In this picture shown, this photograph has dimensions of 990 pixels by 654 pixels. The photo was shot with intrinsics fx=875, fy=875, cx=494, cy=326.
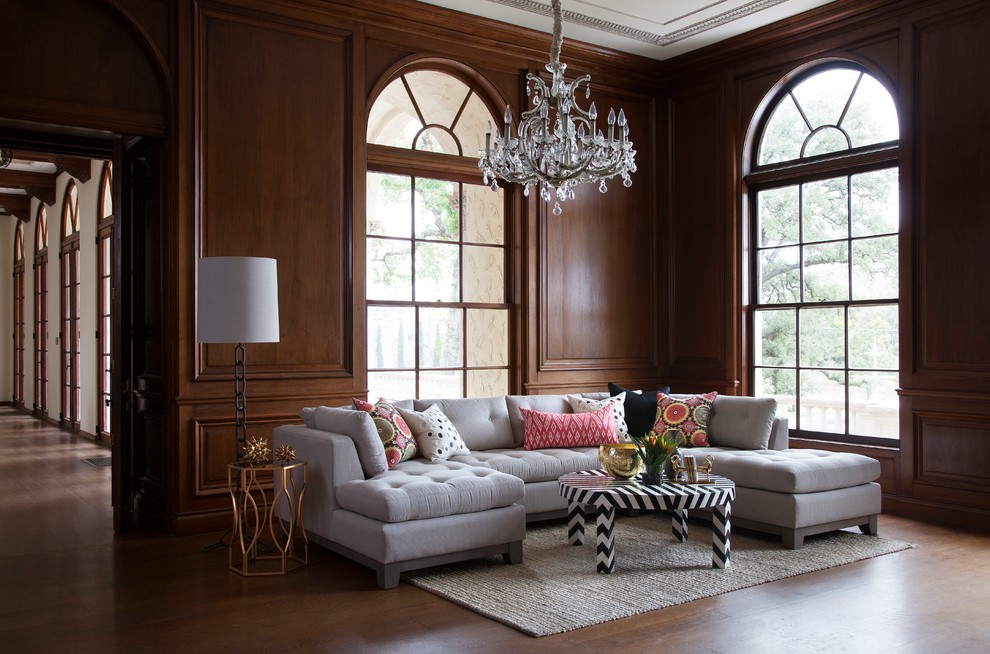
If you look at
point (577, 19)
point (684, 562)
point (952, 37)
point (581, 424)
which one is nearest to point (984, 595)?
point (684, 562)

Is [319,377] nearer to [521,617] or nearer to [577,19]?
[521,617]

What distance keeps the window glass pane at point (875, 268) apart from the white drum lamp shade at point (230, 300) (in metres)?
4.09

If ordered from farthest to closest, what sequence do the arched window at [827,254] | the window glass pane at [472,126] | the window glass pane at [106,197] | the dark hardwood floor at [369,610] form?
→ the window glass pane at [106,197] < the window glass pane at [472,126] < the arched window at [827,254] < the dark hardwood floor at [369,610]

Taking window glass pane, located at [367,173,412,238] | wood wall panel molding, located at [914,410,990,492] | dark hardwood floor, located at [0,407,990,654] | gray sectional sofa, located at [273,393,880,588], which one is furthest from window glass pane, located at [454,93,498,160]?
wood wall panel molding, located at [914,410,990,492]

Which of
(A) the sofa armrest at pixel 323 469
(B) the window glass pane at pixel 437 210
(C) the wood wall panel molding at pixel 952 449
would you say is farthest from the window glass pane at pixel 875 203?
(A) the sofa armrest at pixel 323 469

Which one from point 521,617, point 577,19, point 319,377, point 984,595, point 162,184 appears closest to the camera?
point 521,617

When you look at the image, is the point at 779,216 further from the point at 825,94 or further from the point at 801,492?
the point at 801,492

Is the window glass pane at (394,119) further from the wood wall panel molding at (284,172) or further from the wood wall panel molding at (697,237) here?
the wood wall panel molding at (697,237)

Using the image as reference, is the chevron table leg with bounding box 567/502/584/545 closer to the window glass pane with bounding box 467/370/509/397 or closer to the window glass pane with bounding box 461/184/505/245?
the window glass pane with bounding box 467/370/509/397

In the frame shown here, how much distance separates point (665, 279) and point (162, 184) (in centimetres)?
404

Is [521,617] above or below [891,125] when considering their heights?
below

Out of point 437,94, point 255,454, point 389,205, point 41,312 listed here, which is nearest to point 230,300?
point 255,454

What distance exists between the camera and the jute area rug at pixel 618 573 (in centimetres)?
369

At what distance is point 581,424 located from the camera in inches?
224
